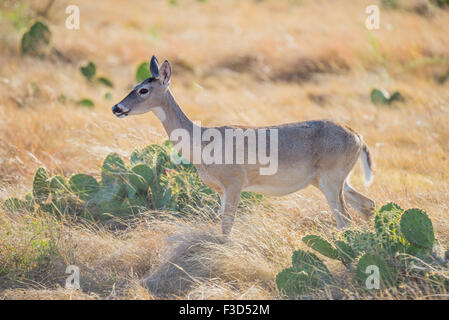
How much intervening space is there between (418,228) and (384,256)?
0.38 meters

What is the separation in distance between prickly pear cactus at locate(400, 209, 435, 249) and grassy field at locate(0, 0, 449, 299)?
1.35 ft

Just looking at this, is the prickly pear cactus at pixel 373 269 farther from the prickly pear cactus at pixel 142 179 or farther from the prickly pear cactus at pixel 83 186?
the prickly pear cactus at pixel 83 186

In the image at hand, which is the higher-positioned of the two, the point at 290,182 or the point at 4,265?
the point at 290,182

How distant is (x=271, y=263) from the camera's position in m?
5.33

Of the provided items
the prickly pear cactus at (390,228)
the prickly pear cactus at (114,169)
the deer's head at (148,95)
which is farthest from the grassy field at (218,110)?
the deer's head at (148,95)

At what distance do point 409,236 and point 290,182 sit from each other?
1320 mm

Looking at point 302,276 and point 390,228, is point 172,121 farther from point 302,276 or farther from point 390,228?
point 390,228

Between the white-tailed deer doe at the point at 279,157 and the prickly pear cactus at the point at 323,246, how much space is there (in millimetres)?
713

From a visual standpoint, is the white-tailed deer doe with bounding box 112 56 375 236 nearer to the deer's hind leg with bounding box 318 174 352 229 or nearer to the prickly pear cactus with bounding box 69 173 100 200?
the deer's hind leg with bounding box 318 174 352 229

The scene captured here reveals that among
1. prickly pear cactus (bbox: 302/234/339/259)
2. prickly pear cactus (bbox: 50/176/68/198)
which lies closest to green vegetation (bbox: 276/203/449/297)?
prickly pear cactus (bbox: 302/234/339/259)

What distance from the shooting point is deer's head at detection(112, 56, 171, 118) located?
218 inches

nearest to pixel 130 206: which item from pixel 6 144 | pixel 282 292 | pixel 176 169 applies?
pixel 176 169

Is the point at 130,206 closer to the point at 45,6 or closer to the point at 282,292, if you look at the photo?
the point at 282,292

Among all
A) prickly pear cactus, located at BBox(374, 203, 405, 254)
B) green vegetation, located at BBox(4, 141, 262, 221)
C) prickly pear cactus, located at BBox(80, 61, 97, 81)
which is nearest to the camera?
prickly pear cactus, located at BBox(374, 203, 405, 254)
